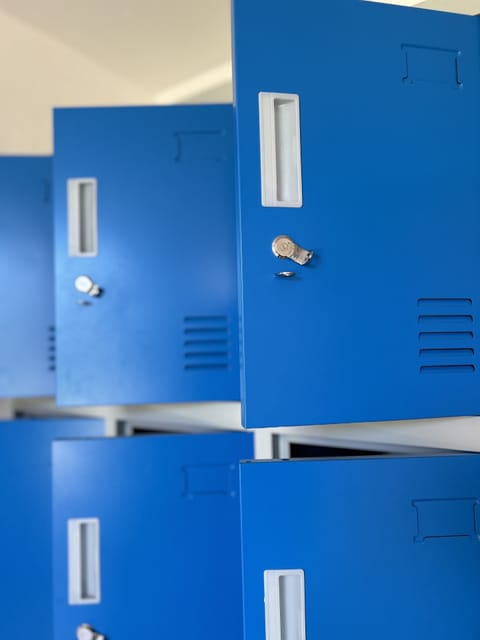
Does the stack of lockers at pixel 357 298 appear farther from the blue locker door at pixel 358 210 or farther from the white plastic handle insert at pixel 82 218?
the white plastic handle insert at pixel 82 218

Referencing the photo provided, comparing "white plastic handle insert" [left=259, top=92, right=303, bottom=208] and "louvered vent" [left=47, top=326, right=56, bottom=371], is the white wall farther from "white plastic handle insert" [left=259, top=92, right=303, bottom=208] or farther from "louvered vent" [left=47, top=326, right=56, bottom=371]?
"white plastic handle insert" [left=259, top=92, right=303, bottom=208]

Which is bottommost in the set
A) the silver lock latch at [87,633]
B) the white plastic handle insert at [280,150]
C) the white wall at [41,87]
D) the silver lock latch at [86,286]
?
the silver lock latch at [87,633]

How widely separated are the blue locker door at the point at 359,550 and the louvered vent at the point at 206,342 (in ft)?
1.96

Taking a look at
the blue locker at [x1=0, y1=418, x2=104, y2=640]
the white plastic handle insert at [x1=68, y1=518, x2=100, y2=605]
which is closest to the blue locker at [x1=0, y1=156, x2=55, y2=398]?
the blue locker at [x1=0, y1=418, x2=104, y2=640]

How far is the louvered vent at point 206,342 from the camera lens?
1.81 metres

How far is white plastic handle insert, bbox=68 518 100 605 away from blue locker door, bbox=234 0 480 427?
30.7 inches

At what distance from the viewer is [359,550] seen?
49.1 inches

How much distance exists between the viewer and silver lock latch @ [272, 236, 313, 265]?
121 centimetres

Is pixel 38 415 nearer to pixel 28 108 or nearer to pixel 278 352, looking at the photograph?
pixel 28 108

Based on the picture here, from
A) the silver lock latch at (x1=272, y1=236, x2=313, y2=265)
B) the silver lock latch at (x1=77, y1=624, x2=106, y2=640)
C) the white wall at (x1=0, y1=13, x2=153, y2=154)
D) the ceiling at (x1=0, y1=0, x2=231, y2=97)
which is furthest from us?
the white wall at (x1=0, y1=13, x2=153, y2=154)

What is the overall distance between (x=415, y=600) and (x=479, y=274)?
0.57 m

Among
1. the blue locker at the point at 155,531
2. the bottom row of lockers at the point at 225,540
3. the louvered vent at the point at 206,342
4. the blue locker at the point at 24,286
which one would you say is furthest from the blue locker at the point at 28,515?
the louvered vent at the point at 206,342

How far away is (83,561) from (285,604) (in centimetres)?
72

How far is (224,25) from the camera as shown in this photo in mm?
2326
